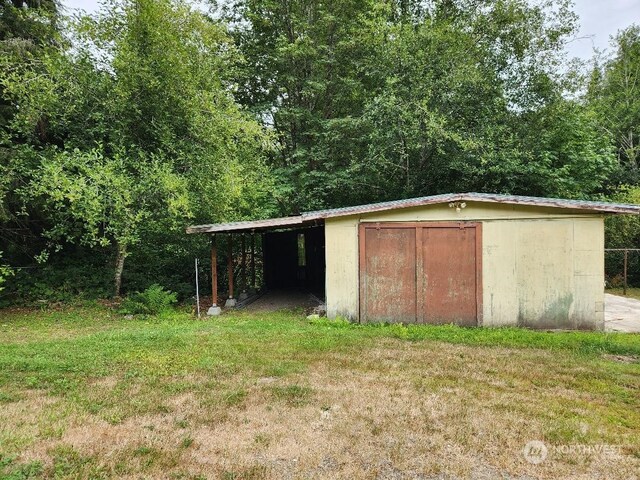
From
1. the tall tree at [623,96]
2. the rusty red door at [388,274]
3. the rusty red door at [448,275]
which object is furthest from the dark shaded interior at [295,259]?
the tall tree at [623,96]

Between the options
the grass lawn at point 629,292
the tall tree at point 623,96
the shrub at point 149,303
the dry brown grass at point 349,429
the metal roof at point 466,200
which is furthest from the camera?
the tall tree at point 623,96

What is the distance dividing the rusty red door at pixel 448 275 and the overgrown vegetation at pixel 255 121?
4811 millimetres

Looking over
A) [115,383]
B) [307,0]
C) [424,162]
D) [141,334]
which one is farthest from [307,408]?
[307,0]

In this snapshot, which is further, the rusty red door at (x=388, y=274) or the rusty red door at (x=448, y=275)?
the rusty red door at (x=388, y=274)

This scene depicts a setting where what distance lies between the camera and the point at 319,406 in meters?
3.71

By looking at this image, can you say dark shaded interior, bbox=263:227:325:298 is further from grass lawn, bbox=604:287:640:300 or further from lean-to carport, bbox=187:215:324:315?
grass lawn, bbox=604:287:640:300

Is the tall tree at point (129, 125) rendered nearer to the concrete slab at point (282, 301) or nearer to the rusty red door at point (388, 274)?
the concrete slab at point (282, 301)

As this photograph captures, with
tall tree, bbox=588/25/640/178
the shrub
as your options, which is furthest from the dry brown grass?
tall tree, bbox=588/25/640/178

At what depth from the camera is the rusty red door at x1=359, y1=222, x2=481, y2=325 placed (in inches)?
295

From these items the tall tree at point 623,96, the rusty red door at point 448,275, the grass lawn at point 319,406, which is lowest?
the grass lawn at point 319,406

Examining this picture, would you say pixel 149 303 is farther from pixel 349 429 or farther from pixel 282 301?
pixel 349 429

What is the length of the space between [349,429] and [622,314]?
8158 millimetres

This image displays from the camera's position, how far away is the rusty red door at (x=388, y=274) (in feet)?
25.0

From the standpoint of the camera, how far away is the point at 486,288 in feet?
24.4
